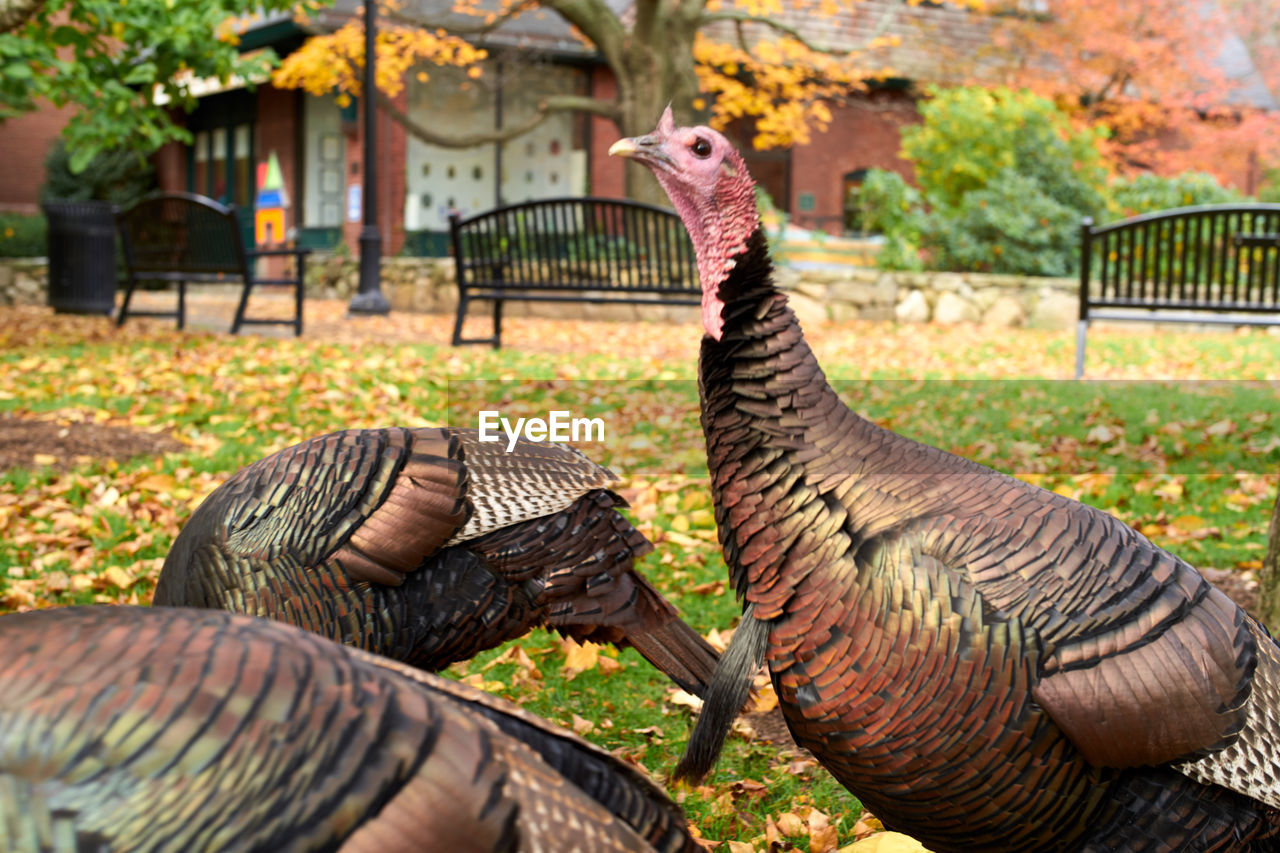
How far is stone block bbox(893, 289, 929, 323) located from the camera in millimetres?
15602

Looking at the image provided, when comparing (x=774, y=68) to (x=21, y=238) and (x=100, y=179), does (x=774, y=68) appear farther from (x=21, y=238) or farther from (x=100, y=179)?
(x=21, y=238)

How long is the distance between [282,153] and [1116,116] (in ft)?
57.6

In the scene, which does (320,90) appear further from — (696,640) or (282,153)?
(696,640)

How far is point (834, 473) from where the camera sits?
210 centimetres

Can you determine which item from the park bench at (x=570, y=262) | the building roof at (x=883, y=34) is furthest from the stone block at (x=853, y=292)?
the building roof at (x=883, y=34)

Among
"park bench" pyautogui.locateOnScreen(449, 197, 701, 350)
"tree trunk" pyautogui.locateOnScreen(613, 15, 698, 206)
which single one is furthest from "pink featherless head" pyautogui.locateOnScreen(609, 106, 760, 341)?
"tree trunk" pyautogui.locateOnScreen(613, 15, 698, 206)

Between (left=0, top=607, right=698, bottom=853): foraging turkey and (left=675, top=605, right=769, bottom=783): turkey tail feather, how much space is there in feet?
2.49

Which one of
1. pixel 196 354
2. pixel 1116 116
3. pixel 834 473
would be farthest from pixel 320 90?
pixel 834 473

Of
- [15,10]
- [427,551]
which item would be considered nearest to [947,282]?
[15,10]

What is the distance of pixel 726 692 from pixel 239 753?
1138 millimetres

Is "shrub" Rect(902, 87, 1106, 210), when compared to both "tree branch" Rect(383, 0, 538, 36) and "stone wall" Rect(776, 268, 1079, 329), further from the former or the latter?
"tree branch" Rect(383, 0, 538, 36)

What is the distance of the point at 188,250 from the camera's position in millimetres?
12734

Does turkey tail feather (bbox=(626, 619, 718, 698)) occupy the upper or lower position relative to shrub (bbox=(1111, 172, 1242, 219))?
lower

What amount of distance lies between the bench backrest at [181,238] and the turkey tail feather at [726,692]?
35.4ft
